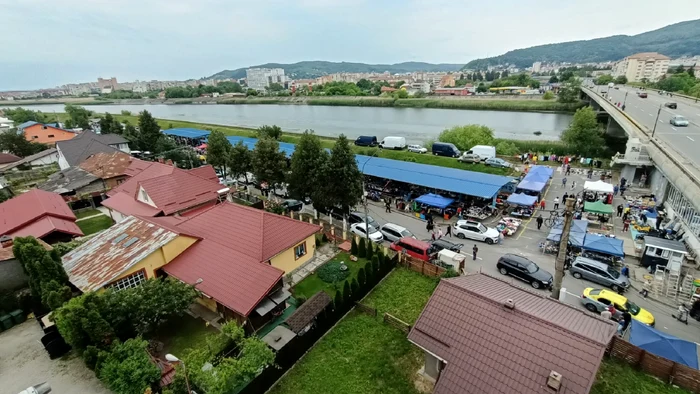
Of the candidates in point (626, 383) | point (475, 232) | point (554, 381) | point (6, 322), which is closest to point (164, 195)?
point (6, 322)

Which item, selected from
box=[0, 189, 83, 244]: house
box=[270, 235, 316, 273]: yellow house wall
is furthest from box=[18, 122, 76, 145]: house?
box=[270, 235, 316, 273]: yellow house wall

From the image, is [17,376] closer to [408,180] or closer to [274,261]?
[274,261]

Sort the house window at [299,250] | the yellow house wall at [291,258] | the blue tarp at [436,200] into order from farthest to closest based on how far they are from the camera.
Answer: the blue tarp at [436,200], the house window at [299,250], the yellow house wall at [291,258]

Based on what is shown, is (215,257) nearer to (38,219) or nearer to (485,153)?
(38,219)

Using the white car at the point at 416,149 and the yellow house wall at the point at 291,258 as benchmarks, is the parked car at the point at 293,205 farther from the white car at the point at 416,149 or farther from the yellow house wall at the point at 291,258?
the white car at the point at 416,149

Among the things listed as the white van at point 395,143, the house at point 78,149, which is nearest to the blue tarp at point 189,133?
the house at point 78,149
